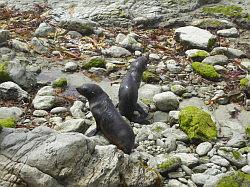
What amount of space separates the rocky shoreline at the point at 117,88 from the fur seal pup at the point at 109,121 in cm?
18

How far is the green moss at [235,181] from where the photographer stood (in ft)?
24.0

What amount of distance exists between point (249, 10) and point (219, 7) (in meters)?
0.93

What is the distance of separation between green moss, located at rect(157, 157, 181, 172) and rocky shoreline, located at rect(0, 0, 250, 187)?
0.6 inches

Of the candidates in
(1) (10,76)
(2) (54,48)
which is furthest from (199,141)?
(2) (54,48)

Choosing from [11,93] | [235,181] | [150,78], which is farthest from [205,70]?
[235,181]

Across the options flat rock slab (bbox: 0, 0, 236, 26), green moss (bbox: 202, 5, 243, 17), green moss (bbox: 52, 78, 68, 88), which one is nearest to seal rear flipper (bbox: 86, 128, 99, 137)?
green moss (bbox: 52, 78, 68, 88)

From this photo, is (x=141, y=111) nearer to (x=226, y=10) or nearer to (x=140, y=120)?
(x=140, y=120)

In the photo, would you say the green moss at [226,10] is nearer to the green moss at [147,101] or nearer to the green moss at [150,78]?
the green moss at [150,78]

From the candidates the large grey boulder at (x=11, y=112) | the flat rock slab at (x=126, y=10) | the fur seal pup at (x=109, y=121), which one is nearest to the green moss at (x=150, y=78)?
the fur seal pup at (x=109, y=121)

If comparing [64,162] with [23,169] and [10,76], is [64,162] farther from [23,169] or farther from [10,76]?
[10,76]

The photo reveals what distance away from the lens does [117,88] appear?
1159cm

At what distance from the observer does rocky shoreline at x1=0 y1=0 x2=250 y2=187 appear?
6984 mm

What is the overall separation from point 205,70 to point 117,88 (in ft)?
7.07

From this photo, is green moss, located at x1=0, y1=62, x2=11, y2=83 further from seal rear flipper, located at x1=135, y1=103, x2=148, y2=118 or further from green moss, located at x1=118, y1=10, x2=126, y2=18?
green moss, located at x1=118, y1=10, x2=126, y2=18
